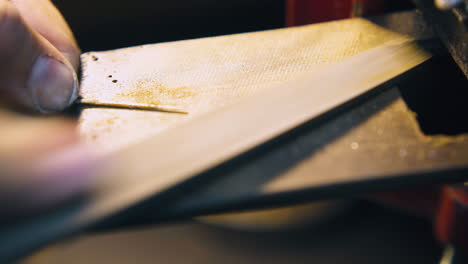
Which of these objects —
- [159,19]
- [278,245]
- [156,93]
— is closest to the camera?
[156,93]

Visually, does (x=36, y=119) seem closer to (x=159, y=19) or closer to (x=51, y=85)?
(x=51, y=85)

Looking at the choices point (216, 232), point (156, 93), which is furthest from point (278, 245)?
point (156, 93)

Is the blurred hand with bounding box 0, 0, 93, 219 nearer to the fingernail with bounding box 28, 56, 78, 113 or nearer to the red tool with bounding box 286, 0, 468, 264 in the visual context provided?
the fingernail with bounding box 28, 56, 78, 113

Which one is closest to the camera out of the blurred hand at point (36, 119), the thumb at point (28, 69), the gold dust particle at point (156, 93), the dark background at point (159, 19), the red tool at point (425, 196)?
the blurred hand at point (36, 119)

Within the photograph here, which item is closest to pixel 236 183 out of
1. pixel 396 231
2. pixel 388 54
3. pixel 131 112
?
pixel 131 112

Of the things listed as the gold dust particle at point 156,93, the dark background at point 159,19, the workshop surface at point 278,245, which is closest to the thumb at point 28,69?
the gold dust particle at point 156,93

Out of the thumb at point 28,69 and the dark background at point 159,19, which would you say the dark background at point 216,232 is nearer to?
→ the dark background at point 159,19

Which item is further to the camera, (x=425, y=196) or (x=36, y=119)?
(x=425, y=196)
